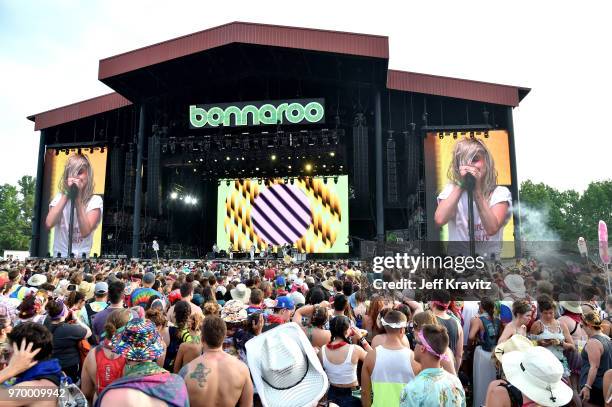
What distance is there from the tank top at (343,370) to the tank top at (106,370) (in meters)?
1.50

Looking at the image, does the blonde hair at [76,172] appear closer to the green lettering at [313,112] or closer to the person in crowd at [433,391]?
the green lettering at [313,112]

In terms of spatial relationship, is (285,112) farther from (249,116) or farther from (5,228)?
(5,228)

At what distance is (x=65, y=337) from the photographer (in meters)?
3.81

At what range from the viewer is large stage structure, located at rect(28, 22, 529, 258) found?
20.1 meters

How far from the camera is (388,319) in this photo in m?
3.17

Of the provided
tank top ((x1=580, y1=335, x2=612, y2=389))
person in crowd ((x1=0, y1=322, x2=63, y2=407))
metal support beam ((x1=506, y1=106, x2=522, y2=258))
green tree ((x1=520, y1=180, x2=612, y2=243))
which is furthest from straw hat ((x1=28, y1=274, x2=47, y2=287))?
green tree ((x1=520, y1=180, x2=612, y2=243))

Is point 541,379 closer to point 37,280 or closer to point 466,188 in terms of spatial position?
point 37,280

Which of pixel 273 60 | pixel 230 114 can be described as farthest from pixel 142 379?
pixel 273 60

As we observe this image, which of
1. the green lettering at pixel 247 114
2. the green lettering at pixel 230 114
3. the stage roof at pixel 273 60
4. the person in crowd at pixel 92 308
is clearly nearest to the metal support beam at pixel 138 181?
the stage roof at pixel 273 60

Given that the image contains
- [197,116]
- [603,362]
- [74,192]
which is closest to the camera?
[603,362]

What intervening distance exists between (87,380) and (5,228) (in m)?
63.8

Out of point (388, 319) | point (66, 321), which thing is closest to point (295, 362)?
point (388, 319)

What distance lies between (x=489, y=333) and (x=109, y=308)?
3875 millimetres

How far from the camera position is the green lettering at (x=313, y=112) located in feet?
67.8
